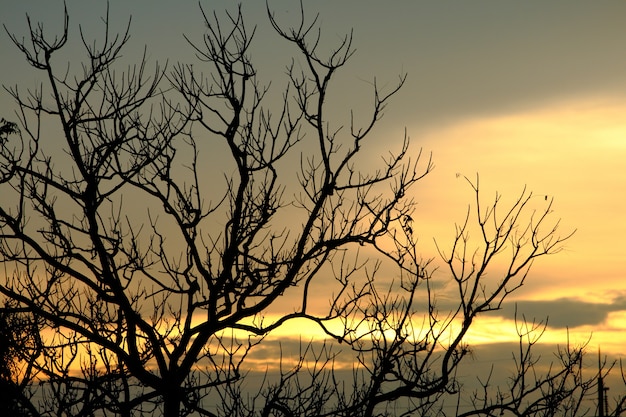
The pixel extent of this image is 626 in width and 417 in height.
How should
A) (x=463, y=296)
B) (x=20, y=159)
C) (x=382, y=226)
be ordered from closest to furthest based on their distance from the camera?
(x=463, y=296), (x=20, y=159), (x=382, y=226)

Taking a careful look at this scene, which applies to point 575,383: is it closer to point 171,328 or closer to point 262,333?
point 262,333

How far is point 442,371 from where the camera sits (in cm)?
1167

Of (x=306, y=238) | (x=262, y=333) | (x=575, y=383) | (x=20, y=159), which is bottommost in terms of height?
(x=575, y=383)

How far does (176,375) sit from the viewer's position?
38.8 feet

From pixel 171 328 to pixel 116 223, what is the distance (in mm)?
1744

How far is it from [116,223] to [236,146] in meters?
2.12

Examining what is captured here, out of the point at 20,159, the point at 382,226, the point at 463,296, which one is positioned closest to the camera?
the point at 463,296

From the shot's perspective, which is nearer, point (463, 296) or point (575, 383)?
point (463, 296)

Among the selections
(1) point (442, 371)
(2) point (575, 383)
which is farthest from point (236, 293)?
(2) point (575, 383)

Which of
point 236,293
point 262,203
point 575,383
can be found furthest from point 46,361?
point 575,383

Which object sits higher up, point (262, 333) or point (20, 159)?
point (20, 159)

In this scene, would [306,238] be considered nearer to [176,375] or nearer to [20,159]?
[176,375]

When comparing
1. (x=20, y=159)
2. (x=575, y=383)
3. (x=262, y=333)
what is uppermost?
(x=20, y=159)

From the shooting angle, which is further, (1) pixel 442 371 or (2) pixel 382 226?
(2) pixel 382 226
